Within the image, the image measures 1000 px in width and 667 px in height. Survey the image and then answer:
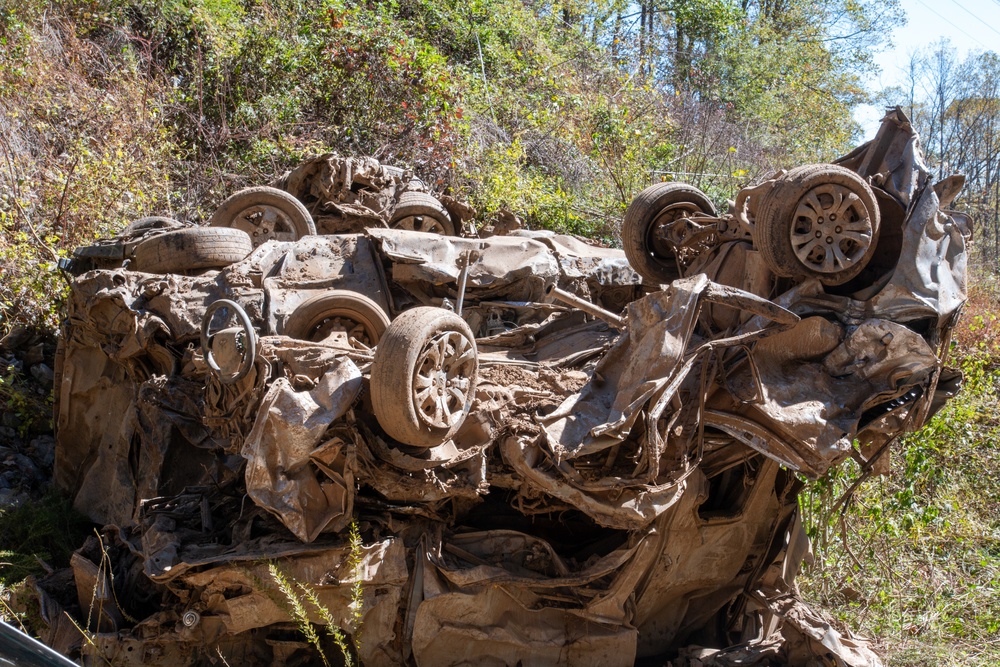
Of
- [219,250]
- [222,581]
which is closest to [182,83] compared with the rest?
[219,250]

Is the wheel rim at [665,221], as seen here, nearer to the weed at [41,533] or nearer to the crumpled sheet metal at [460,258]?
the crumpled sheet metal at [460,258]

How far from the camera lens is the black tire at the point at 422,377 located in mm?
4734

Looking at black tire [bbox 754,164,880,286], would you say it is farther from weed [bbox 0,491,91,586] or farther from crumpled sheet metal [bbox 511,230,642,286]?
weed [bbox 0,491,91,586]

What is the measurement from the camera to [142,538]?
5.43 meters

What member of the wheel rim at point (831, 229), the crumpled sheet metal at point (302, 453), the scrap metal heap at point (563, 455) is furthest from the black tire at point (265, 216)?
the wheel rim at point (831, 229)

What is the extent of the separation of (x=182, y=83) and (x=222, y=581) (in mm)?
11308

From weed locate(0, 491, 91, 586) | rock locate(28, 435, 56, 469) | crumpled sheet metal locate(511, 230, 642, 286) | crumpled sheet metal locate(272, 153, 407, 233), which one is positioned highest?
crumpled sheet metal locate(272, 153, 407, 233)

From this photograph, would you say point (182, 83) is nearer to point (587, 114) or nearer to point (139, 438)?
point (587, 114)

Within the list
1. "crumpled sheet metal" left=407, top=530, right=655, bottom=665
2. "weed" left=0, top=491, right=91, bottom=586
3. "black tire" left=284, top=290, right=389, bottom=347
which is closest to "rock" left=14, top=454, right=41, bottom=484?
"weed" left=0, top=491, right=91, bottom=586

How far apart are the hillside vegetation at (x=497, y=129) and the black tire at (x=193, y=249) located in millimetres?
2558

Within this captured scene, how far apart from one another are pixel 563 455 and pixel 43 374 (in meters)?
7.24

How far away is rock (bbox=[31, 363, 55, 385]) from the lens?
1009 cm

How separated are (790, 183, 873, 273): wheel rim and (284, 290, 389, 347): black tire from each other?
107 inches

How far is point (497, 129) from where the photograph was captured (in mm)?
15188
